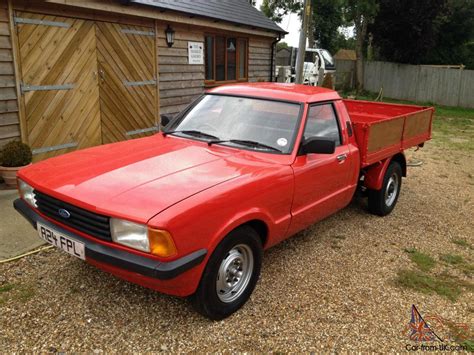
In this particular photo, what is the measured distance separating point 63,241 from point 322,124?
107 inches

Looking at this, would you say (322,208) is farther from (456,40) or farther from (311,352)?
(456,40)

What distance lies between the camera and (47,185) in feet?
9.99

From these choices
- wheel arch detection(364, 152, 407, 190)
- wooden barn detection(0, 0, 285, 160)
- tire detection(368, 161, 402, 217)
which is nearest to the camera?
wheel arch detection(364, 152, 407, 190)

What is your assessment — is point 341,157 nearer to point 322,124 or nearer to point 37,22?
point 322,124

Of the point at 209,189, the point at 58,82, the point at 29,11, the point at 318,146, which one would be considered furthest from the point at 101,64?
the point at 209,189

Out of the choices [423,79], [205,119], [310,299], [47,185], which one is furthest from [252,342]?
[423,79]

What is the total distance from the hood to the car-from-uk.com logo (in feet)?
5.98

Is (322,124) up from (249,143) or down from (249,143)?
up

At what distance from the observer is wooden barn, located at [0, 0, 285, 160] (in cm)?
612

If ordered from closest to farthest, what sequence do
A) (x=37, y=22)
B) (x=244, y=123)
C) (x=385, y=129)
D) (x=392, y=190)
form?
Answer: (x=244, y=123) → (x=385, y=129) → (x=392, y=190) → (x=37, y=22)

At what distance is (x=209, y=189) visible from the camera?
2.90 metres

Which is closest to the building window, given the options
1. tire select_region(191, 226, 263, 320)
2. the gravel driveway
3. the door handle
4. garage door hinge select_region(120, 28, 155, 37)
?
garage door hinge select_region(120, 28, 155, 37)

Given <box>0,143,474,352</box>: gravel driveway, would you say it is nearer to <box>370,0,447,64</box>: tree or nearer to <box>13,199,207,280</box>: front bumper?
<box>13,199,207,280</box>: front bumper

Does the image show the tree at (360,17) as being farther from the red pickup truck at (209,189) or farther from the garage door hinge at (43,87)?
the red pickup truck at (209,189)
